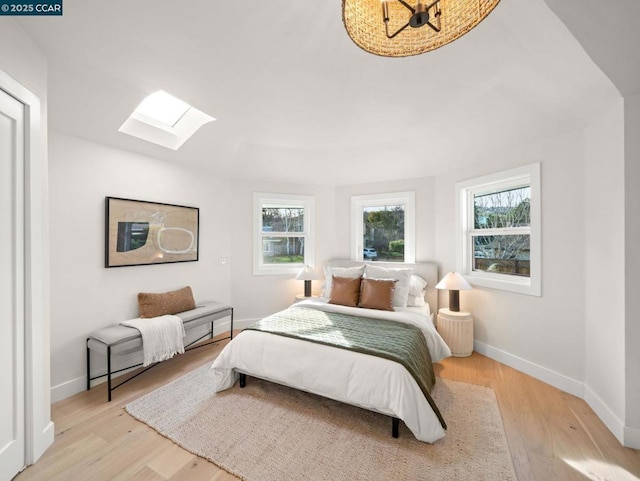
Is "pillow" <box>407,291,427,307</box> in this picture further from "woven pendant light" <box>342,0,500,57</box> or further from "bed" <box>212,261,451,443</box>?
"woven pendant light" <box>342,0,500,57</box>

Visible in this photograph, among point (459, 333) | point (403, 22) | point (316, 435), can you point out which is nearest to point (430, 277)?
point (459, 333)

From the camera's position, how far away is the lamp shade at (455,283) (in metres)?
3.16

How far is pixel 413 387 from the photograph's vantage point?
1828 millimetres

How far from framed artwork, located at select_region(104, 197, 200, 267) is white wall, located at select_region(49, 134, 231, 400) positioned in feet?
0.25

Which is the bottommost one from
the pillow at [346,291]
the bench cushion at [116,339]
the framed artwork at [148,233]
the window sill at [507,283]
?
the bench cushion at [116,339]

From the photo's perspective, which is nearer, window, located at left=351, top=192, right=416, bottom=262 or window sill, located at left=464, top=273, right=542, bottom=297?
window sill, located at left=464, top=273, right=542, bottom=297

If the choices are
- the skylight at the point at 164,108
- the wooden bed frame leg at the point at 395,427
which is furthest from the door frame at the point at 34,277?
the wooden bed frame leg at the point at 395,427

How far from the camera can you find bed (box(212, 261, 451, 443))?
1810 mm

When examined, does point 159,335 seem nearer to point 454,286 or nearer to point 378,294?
point 378,294

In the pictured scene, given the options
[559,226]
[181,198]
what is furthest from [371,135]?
[181,198]

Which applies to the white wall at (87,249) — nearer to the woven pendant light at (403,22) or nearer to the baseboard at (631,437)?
the woven pendant light at (403,22)

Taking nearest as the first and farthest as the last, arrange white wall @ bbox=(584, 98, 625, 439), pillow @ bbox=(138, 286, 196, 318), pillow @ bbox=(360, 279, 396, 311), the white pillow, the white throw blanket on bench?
white wall @ bbox=(584, 98, 625, 439), the white throw blanket on bench, pillow @ bbox=(138, 286, 196, 318), pillow @ bbox=(360, 279, 396, 311), the white pillow

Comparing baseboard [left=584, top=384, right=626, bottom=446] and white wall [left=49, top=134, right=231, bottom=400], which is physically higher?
white wall [left=49, top=134, right=231, bottom=400]

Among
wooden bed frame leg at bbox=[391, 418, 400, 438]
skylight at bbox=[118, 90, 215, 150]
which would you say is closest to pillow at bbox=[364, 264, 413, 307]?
wooden bed frame leg at bbox=[391, 418, 400, 438]
